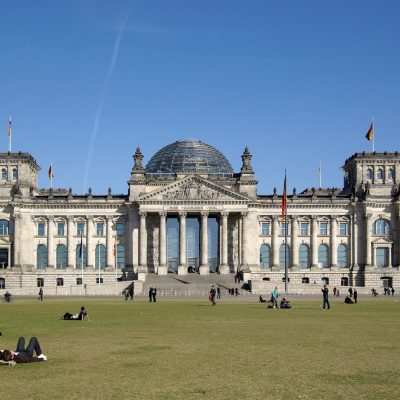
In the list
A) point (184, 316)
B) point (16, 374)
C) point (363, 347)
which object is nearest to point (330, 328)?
point (363, 347)

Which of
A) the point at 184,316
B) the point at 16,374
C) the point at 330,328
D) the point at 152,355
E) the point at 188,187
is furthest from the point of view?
the point at 188,187

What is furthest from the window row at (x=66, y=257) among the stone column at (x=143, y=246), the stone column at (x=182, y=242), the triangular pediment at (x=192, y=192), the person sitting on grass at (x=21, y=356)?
the person sitting on grass at (x=21, y=356)

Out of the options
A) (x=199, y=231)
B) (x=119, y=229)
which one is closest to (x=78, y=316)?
(x=199, y=231)

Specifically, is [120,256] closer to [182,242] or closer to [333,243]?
[182,242]

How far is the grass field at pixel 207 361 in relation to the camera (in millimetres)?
19688

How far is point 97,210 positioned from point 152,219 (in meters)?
10.1

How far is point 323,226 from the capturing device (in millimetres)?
131000

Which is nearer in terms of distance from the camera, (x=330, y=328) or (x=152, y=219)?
(x=330, y=328)

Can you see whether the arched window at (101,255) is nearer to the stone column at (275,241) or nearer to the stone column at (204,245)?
the stone column at (204,245)

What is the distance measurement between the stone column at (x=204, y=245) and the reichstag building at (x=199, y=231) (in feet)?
4.14

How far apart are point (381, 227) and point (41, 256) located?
60.4m

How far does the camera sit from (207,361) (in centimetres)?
2538

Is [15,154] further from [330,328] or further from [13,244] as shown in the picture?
[330,328]

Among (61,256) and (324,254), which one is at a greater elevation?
(324,254)
